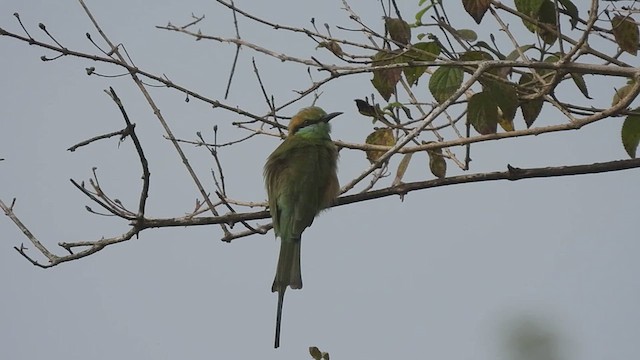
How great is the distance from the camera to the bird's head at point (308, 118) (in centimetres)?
409

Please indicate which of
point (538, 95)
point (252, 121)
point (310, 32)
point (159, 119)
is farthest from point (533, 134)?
point (159, 119)

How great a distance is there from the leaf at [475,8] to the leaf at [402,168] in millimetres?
648

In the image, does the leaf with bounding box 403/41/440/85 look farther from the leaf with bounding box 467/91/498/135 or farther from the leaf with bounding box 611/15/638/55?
the leaf with bounding box 611/15/638/55

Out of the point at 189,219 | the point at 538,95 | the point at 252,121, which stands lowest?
the point at 189,219

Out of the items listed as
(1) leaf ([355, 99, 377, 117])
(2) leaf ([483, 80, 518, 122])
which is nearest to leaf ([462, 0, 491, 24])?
(2) leaf ([483, 80, 518, 122])

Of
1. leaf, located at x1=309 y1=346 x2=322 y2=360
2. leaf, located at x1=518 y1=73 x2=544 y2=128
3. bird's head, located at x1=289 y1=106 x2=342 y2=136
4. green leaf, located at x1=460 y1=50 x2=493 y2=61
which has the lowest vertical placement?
leaf, located at x1=309 y1=346 x2=322 y2=360

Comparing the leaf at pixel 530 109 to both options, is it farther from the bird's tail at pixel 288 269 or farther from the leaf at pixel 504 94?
the bird's tail at pixel 288 269

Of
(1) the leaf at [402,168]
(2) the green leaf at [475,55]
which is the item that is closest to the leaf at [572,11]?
(2) the green leaf at [475,55]

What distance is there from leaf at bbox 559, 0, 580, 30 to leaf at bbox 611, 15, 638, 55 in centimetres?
13

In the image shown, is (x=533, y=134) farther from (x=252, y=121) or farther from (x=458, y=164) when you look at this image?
(x=252, y=121)

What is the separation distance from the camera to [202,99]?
3166 millimetres

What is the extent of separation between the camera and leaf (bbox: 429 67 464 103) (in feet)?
8.52

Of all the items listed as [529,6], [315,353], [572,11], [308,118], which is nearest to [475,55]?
[529,6]

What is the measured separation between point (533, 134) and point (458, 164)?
50 centimetres
